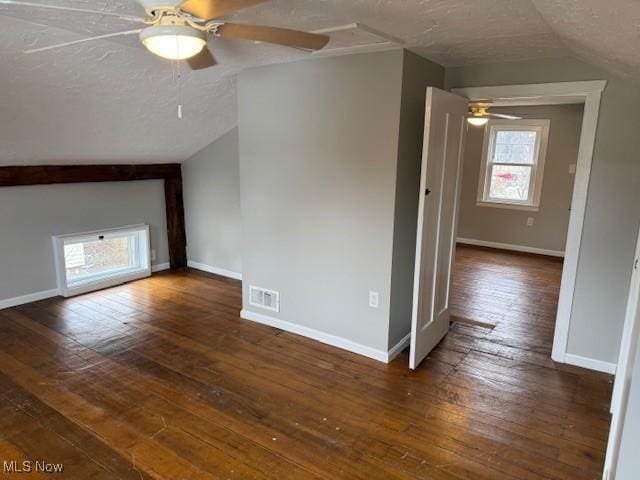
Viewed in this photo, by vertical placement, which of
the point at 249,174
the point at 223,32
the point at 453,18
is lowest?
the point at 249,174

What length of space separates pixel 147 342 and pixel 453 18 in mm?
3035

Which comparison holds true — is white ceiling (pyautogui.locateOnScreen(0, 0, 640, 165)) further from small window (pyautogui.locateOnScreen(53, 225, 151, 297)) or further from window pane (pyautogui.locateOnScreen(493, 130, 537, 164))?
window pane (pyautogui.locateOnScreen(493, 130, 537, 164))

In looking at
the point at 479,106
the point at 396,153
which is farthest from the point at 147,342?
the point at 479,106

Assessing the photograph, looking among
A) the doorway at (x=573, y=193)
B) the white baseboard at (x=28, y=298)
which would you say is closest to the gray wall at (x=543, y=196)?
the doorway at (x=573, y=193)

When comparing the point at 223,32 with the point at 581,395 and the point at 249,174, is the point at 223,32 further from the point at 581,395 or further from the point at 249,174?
the point at 581,395

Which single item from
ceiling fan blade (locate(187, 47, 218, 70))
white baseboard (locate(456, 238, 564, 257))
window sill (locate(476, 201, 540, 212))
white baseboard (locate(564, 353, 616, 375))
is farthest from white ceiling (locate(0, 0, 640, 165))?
white baseboard (locate(456, 238, 564, 257))

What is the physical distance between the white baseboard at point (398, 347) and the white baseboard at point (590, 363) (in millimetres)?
1142

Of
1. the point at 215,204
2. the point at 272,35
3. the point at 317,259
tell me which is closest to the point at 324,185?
the point at 317,259

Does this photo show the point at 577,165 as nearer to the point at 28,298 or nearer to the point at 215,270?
the point at 215,270

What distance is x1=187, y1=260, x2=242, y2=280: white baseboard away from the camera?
5098 millimetres

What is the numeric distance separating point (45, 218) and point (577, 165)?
4.62m

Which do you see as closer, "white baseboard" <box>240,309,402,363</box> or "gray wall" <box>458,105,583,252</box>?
"white baseboard" <box>240,309,402,363</box>

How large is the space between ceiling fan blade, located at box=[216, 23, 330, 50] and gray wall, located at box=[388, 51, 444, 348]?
113 centimetres

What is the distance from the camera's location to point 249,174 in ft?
11.9
